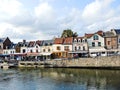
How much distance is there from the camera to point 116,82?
156ft

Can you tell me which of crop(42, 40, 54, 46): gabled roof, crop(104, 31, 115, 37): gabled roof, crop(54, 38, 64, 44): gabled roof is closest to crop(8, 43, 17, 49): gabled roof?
crop(42, 40, 54, 46): gabled roof

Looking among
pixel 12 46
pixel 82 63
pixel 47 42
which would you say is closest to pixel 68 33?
pixel 47 42

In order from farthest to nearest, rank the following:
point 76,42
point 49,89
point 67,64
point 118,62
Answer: point 76,42 → point 67,64 → point 118,62 → point 49,89

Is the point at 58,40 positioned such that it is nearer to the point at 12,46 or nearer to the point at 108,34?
the point at 108,34

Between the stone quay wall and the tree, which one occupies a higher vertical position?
the tree

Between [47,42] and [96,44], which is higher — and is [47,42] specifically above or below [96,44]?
above

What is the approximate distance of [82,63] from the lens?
74688 mm

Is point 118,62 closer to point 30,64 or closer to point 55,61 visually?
point 55,61

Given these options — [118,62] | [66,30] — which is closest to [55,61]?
[118,62]

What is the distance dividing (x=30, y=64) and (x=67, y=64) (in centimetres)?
1265

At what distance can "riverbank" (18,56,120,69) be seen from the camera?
69.1m

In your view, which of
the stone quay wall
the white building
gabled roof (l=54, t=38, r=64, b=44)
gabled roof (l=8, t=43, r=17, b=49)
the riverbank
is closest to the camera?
the stone quay wall

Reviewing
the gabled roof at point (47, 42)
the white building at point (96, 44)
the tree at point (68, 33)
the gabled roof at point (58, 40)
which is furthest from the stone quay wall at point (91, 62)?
the tree at point (68, 33)

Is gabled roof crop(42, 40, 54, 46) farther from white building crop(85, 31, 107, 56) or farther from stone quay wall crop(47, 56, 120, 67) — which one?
stone quay wall crop(47, 56, 120, 67)
